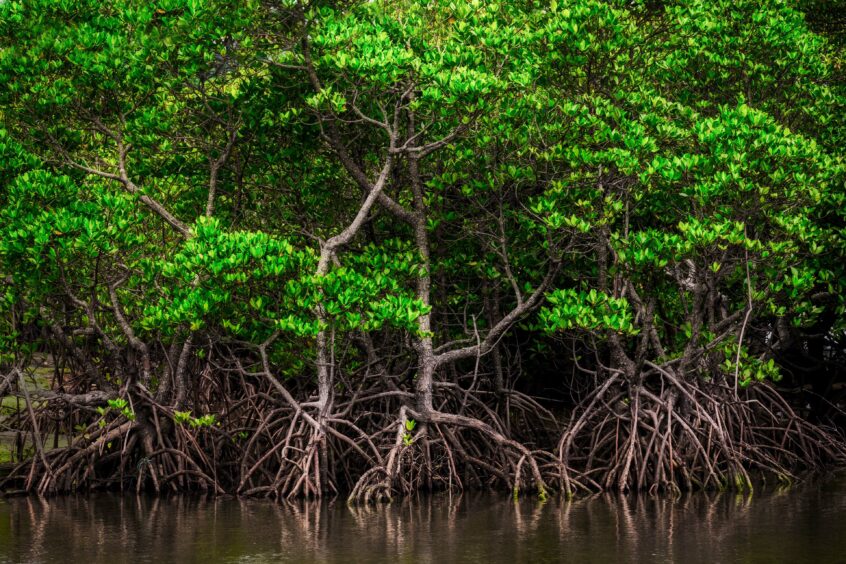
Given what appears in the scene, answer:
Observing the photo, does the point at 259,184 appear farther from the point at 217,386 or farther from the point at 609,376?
the point at 609,376

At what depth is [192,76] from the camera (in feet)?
46.6

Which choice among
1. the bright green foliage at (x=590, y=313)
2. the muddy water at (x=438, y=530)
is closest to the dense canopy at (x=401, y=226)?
the bright green foliage at (x=590, y=313)

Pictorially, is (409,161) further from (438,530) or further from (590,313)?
(438,530)

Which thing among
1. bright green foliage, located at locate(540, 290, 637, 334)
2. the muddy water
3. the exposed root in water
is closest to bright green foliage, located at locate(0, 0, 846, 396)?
bright green foliage, located at locate(540, 290, 637, 334)

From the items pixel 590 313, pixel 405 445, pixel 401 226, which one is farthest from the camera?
pixel 401 226

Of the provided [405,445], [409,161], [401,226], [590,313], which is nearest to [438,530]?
[405,445]

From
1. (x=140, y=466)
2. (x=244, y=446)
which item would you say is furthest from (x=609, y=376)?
(x=140, y=466)

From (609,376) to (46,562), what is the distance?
8.31m

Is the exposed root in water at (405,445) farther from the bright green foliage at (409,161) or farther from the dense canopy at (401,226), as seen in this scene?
the bright green foliage at (409,161)

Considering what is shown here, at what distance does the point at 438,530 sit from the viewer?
36.7 feet

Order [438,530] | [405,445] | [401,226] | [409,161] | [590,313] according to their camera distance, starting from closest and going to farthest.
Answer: [438,530]
[590,313]
[405,445]
[409,161]
[401,226]

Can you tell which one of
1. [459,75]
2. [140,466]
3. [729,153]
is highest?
[459,75]

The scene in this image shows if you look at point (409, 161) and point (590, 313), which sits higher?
point (409, 161)

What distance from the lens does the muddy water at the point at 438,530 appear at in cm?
980
